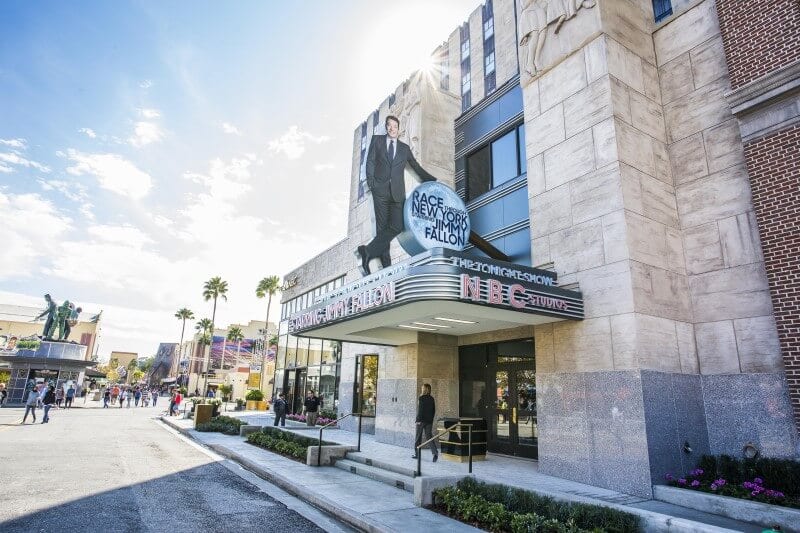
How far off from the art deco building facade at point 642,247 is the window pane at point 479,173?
1017 millimetres

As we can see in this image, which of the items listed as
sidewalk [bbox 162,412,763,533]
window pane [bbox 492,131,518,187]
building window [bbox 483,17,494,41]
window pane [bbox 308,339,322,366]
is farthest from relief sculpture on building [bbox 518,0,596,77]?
window pane [bbox 308,339,322,366]

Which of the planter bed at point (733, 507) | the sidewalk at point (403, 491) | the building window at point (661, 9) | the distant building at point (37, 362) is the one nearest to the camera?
the planter bed at point (733, 507)

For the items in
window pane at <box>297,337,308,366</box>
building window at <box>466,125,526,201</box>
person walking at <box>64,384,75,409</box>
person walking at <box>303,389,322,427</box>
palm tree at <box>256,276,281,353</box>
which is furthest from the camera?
palm tree at <box>256,276,281,353</box>

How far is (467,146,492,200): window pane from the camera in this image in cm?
1714

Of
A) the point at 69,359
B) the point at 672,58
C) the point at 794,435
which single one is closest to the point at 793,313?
the point at 794,435

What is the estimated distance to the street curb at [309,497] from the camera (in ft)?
24.8

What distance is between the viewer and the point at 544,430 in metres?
11.7

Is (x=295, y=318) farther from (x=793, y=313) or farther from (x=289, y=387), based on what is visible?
(x=289, y=387)

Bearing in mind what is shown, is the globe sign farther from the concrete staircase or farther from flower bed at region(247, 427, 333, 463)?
flower bed at region(247, 427, 333, 463)

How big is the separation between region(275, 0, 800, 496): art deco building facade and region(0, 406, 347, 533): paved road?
4902mm

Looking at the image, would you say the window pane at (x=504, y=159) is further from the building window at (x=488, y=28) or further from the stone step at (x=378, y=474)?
the building window at (x=488, y=28)

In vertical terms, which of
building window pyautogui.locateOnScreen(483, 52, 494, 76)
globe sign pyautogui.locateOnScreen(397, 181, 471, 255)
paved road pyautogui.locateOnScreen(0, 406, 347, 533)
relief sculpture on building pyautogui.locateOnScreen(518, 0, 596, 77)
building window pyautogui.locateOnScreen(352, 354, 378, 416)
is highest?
building window pyautogui.locateOnScreen(483, 52, 494, 76)

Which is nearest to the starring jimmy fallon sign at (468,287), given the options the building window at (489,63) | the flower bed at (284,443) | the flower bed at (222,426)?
the flower bed at (284,443)

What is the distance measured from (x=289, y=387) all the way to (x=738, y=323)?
2758 centimetres
